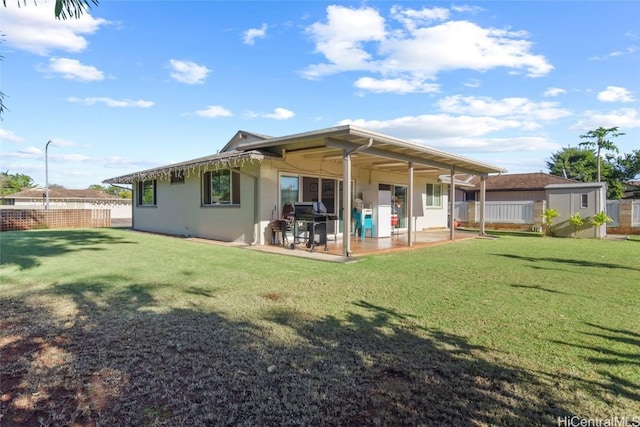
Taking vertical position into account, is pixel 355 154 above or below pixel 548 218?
above

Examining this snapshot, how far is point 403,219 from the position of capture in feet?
49.4

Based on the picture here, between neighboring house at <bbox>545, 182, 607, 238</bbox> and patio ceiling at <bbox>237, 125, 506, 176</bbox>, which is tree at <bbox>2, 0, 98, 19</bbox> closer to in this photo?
patio ceiling at <bbox>237, 125, 506, 176</bbox>

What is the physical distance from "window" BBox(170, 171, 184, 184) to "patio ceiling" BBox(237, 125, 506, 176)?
3.86 m

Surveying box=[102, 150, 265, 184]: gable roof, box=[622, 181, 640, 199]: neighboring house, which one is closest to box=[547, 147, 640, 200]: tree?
box=[622, 181, 640, 199]: neighboring house

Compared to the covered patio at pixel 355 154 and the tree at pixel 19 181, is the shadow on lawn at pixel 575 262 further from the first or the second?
the tree at pixel 19 181

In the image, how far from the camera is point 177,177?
13.5 metres

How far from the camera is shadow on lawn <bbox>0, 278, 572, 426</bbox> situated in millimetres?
2131

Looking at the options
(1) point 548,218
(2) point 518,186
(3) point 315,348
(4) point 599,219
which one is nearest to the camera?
(3) point 315,348

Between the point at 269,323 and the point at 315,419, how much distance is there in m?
1.67

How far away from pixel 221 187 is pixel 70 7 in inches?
342

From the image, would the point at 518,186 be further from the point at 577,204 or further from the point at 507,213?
the point at 577,204

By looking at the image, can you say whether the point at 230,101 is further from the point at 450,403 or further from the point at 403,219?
the point at 450,403

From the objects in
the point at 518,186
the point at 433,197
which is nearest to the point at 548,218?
the point at 433,197

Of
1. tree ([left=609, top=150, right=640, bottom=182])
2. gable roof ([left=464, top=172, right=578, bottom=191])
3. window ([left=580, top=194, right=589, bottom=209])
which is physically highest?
tree ([left=609, top=150, right=640, bottom=182])
